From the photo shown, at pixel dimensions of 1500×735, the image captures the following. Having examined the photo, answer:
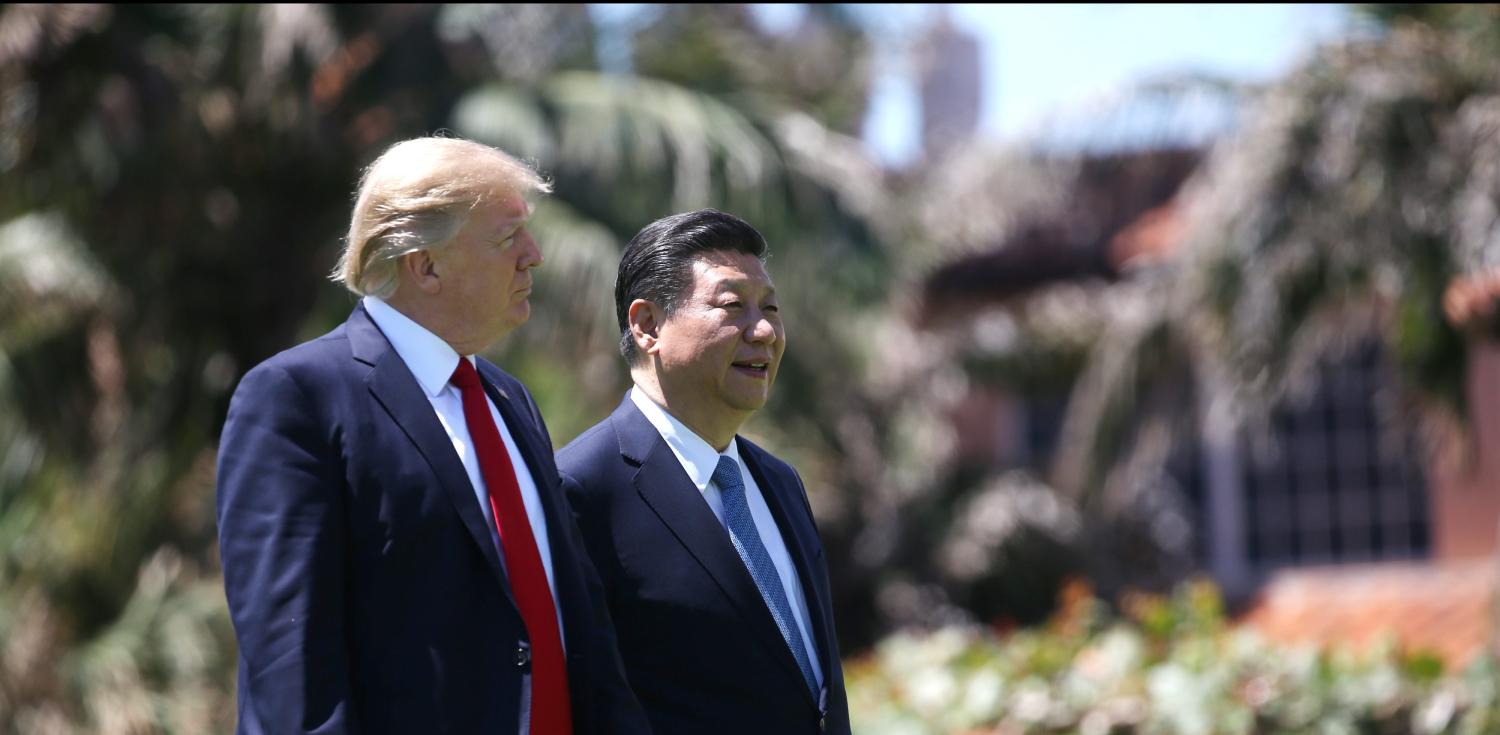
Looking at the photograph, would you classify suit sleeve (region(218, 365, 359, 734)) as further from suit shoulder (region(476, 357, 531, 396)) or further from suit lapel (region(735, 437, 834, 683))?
suit lapel (region(735, 437, 834, 683))

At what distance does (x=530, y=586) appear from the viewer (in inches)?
113

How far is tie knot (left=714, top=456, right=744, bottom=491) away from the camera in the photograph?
Answer: 328cm

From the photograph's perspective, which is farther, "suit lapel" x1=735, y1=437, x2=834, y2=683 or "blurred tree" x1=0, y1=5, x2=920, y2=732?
"blurred tree" x1=0, y1=5, x2=920, y2=732

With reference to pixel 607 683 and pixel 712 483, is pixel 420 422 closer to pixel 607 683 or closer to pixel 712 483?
pixel 607 683

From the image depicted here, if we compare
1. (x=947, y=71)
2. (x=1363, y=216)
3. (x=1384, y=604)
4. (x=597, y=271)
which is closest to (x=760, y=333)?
(x=597, y=271)

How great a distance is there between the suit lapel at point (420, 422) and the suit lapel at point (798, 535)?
67 centimetres

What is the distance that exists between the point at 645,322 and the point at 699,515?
13.6 inches

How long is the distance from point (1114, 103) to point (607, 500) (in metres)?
8.14

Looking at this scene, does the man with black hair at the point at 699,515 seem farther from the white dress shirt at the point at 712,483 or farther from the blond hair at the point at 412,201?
the blond hair at the point at 412,201

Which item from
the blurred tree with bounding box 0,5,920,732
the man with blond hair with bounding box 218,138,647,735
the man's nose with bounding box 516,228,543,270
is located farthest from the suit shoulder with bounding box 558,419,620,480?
the blurred tree with bounding box 0,5,920,732

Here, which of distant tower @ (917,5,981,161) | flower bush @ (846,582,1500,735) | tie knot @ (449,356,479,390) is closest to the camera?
tie knot @ (449,356,479,390)

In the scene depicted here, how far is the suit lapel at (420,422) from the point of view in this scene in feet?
9.21

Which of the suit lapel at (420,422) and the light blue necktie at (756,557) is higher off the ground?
the suit lapel at (420,422)

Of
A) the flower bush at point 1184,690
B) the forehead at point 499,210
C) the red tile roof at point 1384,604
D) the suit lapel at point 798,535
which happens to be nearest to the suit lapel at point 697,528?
the suit lapel at point 798,535
